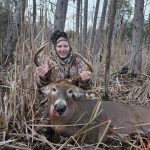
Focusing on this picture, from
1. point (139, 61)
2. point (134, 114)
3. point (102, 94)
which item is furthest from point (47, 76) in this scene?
point (139, 61)

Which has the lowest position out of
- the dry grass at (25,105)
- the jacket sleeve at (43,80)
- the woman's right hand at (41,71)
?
the dry grass at (25,105)

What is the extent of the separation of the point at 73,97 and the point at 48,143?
76cm

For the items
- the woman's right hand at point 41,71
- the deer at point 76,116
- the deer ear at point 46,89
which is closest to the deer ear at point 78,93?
the deer at point 76,116

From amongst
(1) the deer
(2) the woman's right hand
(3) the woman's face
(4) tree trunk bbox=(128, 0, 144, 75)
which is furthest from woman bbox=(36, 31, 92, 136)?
(4) tree trunk bbox=(128, 0, 144, 75)

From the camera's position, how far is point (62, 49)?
5402mm

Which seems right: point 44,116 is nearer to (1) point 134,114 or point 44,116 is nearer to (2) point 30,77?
(2) point 30,77

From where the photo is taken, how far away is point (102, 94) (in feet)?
22.3

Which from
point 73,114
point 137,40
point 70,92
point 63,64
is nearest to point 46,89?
point 70,92

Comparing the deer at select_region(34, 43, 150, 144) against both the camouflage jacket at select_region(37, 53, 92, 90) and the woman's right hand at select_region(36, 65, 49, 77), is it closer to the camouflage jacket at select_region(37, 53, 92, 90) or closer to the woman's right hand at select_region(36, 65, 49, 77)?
the woman's right hand at select_region(36, 65, 49, 77)

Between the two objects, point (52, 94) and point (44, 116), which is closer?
point (52, 94)

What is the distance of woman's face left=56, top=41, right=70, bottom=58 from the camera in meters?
5.39

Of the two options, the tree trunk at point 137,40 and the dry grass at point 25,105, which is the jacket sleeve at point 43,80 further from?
the tree trunk at point 137,40

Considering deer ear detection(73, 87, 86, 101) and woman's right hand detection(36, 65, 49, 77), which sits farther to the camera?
woman's right hand detection(36, 65, 49, 77)

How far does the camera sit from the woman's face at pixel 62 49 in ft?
17.7
